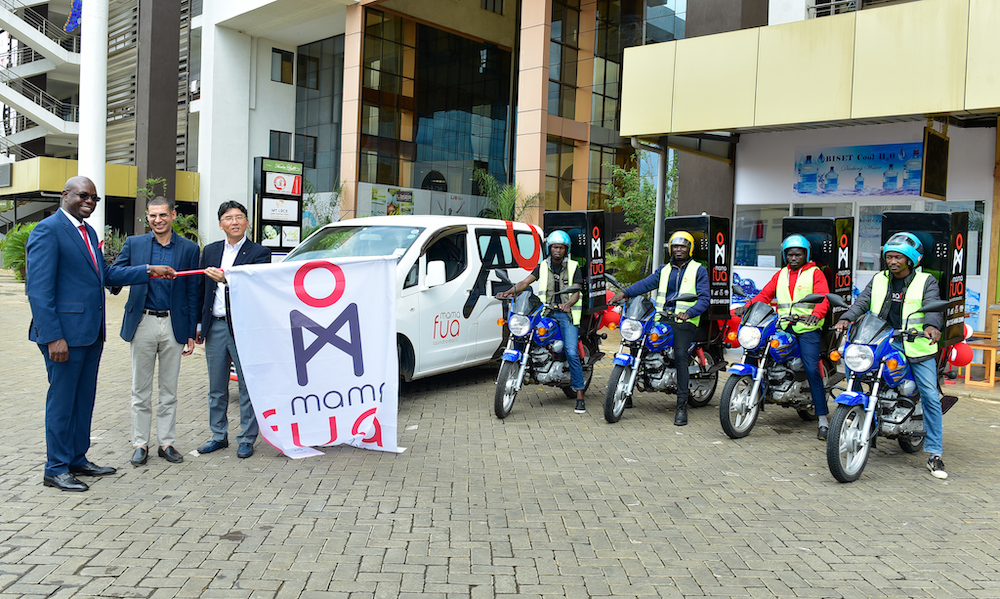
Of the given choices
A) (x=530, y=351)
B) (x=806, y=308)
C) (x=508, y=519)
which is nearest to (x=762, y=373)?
(x=806, y=308)

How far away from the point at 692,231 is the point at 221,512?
622 cm

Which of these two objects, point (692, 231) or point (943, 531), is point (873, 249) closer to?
point (692, 231)

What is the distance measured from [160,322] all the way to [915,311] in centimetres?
601

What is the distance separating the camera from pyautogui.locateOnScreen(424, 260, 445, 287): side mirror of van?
8.51 meters

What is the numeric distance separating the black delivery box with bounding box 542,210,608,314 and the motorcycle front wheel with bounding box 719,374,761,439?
2119mm

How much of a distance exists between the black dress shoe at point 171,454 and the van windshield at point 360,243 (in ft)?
9.98

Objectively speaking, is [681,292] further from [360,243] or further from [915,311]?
[360,243]

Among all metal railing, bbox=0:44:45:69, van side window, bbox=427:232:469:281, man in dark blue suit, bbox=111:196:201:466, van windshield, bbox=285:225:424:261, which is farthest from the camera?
metal railing, bbox=0:44:45:69

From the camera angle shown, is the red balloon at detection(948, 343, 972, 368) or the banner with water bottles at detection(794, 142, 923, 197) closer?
the red balloon at detection(948, 343, 972, 368)

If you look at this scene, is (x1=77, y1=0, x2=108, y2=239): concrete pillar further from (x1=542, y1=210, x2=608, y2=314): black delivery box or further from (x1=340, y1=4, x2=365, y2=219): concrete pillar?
(x1=542, y1=210, x2=608, y2=314): black delivery box

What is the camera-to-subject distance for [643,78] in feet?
43.2

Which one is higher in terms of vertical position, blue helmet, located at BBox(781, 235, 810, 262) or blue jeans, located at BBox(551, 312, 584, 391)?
blue helmet, located at BBox(781, 235, 810, 262)

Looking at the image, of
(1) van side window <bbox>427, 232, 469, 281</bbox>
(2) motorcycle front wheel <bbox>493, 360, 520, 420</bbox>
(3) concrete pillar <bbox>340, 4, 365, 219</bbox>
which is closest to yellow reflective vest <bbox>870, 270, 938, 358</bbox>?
(2) motorcycle front wheel <bbox>493, 360, 520, 420</bbox>

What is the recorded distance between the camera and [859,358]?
6207mm
